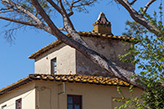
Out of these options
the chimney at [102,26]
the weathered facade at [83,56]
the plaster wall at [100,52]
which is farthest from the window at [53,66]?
the chimney at [102,26]

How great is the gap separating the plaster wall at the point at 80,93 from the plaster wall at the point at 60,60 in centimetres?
231

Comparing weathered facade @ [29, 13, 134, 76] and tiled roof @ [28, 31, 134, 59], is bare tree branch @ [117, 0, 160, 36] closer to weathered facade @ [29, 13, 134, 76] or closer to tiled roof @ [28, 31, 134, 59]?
weathered facade @ [29, 13, 134, 76]

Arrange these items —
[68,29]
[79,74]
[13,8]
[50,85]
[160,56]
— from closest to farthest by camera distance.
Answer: [160,56] < [68,29] < [13,8] < [50,85] < [79,74]

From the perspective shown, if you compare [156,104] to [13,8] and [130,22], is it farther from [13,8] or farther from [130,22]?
[13,8]

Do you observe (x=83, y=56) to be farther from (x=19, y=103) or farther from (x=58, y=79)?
(x=19, y=103)

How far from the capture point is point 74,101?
16.4 metres

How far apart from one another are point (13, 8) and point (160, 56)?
23.3 ft

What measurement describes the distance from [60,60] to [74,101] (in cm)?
408

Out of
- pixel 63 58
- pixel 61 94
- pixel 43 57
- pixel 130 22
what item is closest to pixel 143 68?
pixel 130 22

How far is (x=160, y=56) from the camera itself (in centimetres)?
996

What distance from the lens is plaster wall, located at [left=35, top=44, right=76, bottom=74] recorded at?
1909 centimetres

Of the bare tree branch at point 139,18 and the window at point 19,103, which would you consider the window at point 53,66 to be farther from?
the bare tree branch at point 139,18

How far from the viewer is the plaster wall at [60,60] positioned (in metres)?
19.1

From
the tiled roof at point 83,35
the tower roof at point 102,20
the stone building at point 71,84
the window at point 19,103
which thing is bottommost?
the window at point 19,103
